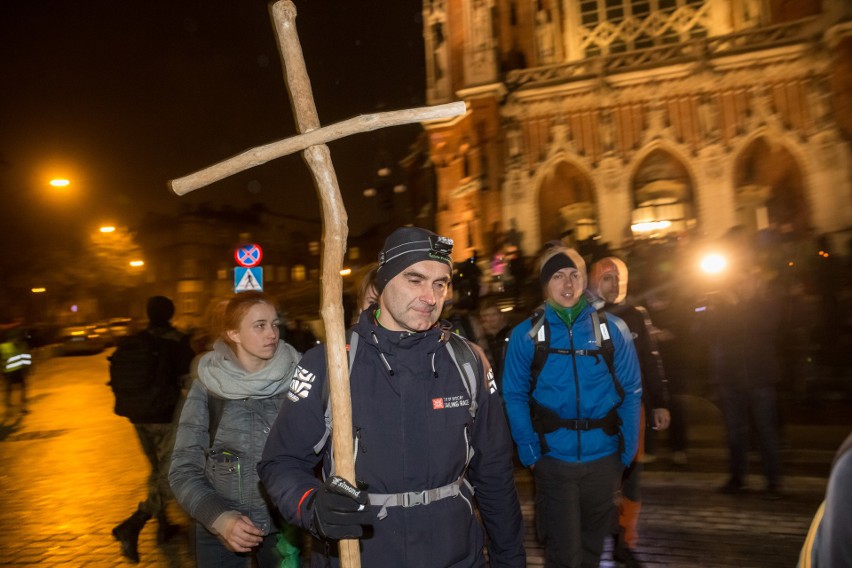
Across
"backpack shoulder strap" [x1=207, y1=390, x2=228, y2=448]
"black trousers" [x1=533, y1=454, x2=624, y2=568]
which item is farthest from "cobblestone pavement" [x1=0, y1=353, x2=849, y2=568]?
"backpack shoulder strap" [x1=207, y1=390, x2=228, y2=448]

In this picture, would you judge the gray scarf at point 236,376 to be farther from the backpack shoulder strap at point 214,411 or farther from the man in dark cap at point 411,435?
the man in dark cap at point 411,435

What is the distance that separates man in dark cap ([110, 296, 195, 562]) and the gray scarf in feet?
8.80

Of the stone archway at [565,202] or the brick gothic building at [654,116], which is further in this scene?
the stone archway at [565,202]

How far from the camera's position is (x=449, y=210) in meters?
27.8

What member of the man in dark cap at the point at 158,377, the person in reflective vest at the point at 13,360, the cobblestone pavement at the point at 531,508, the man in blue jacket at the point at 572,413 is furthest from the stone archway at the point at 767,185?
the person in reflective vest at the point at 13,360

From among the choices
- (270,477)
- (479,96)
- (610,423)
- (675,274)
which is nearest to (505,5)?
(479,96)

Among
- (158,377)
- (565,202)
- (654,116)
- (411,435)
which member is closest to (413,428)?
(411,435)

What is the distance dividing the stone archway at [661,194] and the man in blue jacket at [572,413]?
60.3 feet

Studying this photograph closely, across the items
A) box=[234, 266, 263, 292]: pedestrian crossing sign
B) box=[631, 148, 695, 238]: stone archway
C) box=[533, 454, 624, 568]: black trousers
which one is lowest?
box=[533, 454, 624, 568]: black trousers

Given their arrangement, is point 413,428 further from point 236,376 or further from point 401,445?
point 236,376

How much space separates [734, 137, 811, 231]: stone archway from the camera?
67.8 feet

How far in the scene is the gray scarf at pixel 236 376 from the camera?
3.14m

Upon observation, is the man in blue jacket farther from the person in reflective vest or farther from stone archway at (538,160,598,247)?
stone archway at (538,160,598,247)

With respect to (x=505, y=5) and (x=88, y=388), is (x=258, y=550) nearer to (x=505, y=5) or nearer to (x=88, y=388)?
(x=88, y=388)
